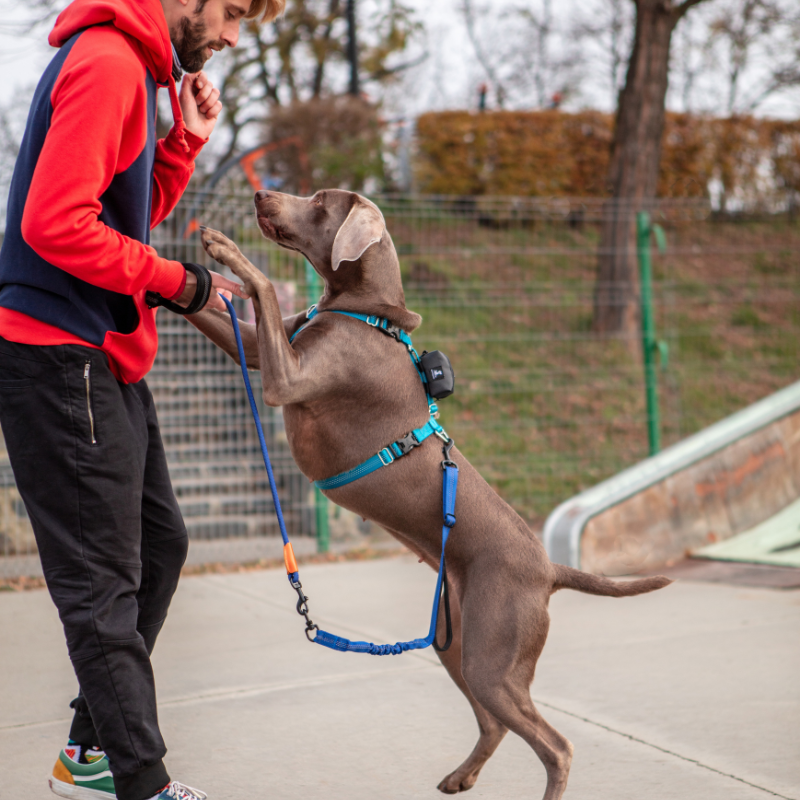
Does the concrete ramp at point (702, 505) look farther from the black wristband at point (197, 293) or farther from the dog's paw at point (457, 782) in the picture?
the black wristband at point (197, 293)

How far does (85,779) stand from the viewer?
239 cm

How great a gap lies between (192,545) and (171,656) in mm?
2247

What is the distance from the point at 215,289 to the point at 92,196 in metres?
0.43

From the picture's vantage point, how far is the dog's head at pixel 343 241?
105 inches

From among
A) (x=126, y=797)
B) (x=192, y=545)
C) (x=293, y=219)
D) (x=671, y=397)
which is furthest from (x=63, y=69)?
(x=671, y=397)

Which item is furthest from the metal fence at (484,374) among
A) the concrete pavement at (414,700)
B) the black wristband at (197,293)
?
the black wristband at (197,293)

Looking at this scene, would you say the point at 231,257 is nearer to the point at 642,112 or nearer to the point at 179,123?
the point at 179,123

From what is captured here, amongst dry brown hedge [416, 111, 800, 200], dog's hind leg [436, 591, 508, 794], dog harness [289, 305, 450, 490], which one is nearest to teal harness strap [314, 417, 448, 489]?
dog harness [289, 305, 450, 490]

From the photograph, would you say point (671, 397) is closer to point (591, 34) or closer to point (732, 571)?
point (732, 571)

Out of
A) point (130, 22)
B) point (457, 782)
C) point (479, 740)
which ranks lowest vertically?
point (457, 782)

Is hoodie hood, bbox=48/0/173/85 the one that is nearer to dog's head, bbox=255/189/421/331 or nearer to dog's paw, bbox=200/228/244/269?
dog's paw, bbox=200/228/244/269

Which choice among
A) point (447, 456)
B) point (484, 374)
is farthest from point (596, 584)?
point (484, 374)

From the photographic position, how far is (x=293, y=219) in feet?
9.13

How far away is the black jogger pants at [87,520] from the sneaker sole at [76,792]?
39 cm
